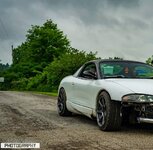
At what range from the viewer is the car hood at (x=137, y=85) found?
22.8ft

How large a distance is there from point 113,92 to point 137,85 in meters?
0.45

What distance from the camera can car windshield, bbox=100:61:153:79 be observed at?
27.1 ft

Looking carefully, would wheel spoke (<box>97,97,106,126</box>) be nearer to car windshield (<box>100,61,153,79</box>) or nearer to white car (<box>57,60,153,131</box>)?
white car (<box>57,60,153,131</box>)

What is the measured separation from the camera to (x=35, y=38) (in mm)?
69750

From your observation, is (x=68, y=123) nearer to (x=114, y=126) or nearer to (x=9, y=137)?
(x=114, y=126)

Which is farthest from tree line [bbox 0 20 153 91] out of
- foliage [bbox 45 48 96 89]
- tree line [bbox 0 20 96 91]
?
foliage [bbox 45 48 96 89]

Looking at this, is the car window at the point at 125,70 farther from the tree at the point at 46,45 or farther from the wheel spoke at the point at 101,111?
the tree at the point at 46,45

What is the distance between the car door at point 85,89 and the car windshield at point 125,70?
0.27m

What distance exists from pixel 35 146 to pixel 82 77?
12.2 ft

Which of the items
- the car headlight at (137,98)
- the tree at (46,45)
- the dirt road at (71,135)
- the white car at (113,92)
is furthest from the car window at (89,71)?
the tree at (46,45)

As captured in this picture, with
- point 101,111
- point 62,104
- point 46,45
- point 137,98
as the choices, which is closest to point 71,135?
point 101,111

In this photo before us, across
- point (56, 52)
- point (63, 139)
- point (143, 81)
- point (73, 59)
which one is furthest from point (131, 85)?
point (56, 52)

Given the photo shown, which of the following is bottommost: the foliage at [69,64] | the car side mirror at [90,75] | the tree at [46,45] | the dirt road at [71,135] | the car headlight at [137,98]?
the dirt road at [71,135]

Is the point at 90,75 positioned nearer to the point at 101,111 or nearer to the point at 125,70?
the point at 125,70
